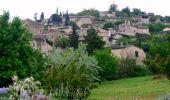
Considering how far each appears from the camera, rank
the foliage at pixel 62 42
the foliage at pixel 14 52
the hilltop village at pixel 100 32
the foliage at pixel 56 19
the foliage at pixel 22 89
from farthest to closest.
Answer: the foliage at pixel 56 19, the foliage at pixel 62 42, the hilltop village at pixel 100 32, the foliage at pixel 14 52, the foliage at pixel 22 89

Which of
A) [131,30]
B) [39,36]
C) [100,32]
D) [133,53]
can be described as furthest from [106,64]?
[131,30]

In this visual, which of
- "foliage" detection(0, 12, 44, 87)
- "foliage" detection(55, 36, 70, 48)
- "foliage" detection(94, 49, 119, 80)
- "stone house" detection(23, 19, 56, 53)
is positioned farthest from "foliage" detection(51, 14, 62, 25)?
"foliage" detection(0, 12, 44, 87)

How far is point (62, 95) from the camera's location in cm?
2198

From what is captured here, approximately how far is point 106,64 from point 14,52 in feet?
125

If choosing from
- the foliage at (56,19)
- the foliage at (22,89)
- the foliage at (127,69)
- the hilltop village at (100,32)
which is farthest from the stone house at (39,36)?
the foliage at (56,19)

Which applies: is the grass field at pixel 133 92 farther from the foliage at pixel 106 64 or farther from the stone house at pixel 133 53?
the stone house at pixel 133 53

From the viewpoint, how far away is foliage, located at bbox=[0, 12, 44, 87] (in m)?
31.6

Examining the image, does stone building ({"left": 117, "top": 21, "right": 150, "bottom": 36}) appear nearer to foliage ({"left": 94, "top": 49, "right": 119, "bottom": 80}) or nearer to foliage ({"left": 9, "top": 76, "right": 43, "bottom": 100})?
foliage ({"left": 94, "top": 49, "right": 119, "bottom": 80})

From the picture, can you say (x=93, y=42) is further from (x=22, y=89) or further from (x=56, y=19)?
(x=56, y=19)

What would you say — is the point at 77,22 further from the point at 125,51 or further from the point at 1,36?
the point at 1,36

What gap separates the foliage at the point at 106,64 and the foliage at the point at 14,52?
34.5 metres

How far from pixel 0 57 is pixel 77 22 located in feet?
485

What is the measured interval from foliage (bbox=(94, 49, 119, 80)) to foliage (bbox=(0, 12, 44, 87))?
34542 millimetres

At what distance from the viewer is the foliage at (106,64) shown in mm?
69250
